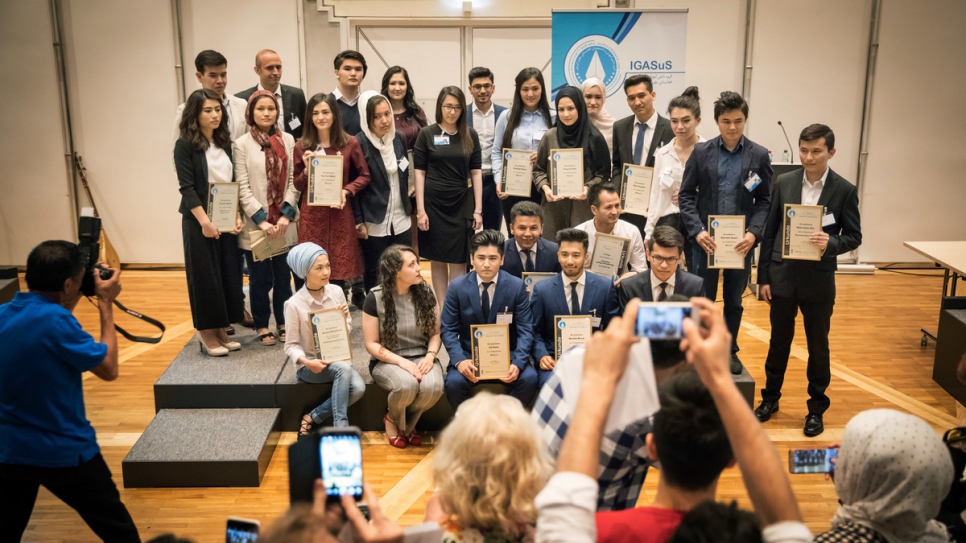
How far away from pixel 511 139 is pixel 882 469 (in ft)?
12.6

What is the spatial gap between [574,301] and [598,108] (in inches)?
62.7

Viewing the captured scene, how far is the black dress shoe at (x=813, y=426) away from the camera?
4.33 m

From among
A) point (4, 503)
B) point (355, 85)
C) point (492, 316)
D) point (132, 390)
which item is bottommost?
point (132, 390)

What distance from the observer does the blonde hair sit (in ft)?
5.41

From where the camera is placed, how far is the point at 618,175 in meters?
5.10

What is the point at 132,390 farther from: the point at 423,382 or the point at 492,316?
the point at 492,316

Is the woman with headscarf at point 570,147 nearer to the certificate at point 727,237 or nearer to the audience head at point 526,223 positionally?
the audience head at point 526,223

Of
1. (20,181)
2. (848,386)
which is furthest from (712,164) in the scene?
(20,181)

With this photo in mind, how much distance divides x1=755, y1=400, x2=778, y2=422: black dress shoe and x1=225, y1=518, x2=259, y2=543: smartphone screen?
11.6 ft

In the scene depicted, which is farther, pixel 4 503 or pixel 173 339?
pixel 173 339

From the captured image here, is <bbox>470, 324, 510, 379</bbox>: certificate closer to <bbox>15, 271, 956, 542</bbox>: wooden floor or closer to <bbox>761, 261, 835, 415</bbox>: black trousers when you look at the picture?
<bbox>15, 271, 956, 542</bbox>: wooden floor

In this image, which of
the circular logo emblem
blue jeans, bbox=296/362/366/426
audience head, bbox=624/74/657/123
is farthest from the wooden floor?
the circular logo emblem

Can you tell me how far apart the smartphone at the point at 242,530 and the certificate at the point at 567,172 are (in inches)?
142

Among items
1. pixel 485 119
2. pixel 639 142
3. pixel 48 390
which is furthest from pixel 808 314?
pixel 48 390
